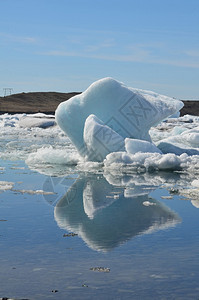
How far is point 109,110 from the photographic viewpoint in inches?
384

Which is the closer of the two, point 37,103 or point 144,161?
point 144,161

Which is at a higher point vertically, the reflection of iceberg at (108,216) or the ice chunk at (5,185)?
the reflection of iceberg at (108,216)

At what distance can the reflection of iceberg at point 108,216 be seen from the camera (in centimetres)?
432

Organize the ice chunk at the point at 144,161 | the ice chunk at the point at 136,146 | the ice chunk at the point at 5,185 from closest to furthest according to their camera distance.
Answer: the ice chunk at the point at 5,185 < the ice chunk at the point at 144,161 < the ice chunk at the point at 136,146

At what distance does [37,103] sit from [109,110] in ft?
132

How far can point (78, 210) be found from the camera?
5414mm

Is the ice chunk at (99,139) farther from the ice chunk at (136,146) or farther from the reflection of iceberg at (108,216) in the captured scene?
the reflection of iceberg at (108,216)

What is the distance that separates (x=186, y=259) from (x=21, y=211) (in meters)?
2.18

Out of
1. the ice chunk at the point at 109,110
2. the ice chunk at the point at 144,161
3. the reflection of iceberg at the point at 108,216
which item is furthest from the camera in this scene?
the ice chunk at the point at 109,110

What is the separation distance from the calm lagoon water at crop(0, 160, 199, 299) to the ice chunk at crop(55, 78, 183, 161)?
2.70 metres

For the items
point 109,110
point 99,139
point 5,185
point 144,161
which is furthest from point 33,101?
point 5,185

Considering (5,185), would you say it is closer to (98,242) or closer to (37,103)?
(98,242)

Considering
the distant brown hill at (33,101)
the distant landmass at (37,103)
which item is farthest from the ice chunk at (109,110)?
the distant brown hill at (33,101)

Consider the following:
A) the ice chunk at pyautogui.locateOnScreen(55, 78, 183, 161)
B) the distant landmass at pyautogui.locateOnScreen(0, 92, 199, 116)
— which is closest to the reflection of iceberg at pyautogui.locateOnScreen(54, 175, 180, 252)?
the ice chunk at pyautogui.locateOnScreen(55, 78, 183, 161)
